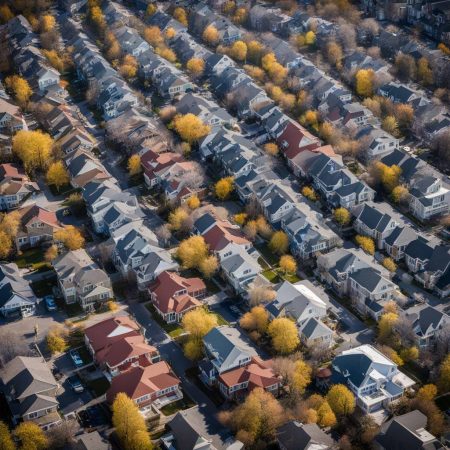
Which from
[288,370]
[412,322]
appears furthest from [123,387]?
[412,322]

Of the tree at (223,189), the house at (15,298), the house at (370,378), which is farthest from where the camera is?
the tree at (223,189)

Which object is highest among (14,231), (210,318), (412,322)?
(412,322)

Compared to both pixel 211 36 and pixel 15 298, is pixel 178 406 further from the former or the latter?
pixel 211 36

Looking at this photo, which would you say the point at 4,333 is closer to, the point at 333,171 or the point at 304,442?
the point at 304,442

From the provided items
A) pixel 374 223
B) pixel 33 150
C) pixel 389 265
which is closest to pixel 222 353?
pixel 389 265

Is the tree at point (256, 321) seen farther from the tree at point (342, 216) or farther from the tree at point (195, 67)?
the tree at point (195, 67)

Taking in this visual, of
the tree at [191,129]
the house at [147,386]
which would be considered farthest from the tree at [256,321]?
the tree at [191,129]

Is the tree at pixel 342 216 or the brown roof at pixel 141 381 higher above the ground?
the tree at pixel 342 216

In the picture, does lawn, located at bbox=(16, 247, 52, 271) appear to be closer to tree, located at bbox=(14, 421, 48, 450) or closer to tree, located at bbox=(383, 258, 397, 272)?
tree, located at bbox=(14, 421, 48, 450)
